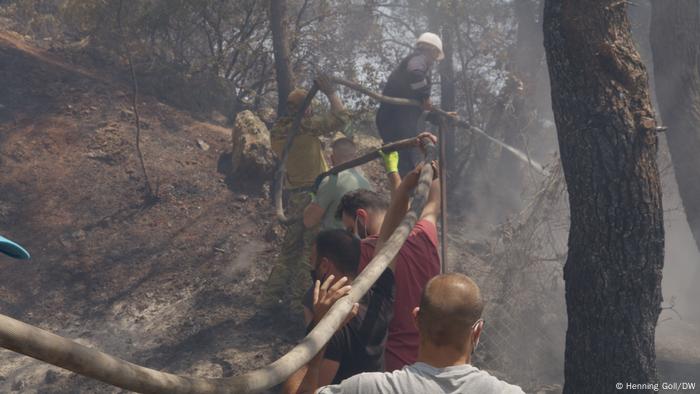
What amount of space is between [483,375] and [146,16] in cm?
874

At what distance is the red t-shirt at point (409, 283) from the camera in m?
3.19

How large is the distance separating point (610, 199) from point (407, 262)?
54.9 inches

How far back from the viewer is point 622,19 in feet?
13.5

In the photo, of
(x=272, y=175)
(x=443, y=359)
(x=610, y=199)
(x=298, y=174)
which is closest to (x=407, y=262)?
(x=443, y=359)

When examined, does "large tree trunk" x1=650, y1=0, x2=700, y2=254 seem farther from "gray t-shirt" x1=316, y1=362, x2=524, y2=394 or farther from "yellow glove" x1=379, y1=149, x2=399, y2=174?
"gray t-shirt" x1=316, y1=362, x2=524, y2=394

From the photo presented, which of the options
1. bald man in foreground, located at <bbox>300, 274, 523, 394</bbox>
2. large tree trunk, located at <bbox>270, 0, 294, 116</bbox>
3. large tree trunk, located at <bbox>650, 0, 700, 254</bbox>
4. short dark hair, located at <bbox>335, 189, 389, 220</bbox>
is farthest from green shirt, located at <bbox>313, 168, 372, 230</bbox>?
large tree trunk, located at <bbox>270, 0, 294, 116</bbox>

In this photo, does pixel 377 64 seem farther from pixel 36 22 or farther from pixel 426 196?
pixel 426 196

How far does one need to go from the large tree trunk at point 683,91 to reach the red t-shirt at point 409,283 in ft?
13.6

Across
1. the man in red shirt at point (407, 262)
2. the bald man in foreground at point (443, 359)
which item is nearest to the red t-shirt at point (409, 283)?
the man in red shirt at point (407, 262)

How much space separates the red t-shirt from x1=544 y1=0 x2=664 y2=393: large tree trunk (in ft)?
3.71

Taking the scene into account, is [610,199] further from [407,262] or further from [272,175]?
[272,175]

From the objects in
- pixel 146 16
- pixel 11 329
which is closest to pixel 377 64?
pixel 146 16

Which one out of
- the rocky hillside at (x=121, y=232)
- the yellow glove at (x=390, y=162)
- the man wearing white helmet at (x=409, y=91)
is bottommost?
the rocky hillside at (x=121, y=232)

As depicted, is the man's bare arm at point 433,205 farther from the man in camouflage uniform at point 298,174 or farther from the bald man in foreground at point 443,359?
the man in camouflage uniform at point 298,174
